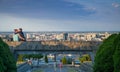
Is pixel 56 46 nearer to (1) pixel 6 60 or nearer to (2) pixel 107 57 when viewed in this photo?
(2) pixel 107 57

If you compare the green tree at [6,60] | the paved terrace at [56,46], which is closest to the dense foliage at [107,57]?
the green tree at [6,60]

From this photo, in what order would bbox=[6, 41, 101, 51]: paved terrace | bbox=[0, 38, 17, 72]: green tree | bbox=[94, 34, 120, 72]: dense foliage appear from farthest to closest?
bbox=[6, 41, 101, 51]: paved terrace → bbox=[94, 34, 120, 72]: dense foliage → bbox=[0, 38, 17, 72]: green tree

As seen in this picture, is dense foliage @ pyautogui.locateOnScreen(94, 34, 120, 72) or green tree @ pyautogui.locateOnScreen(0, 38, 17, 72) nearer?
green tree @ pyautogui.locateOnScreen(0, 38, 17, 72)

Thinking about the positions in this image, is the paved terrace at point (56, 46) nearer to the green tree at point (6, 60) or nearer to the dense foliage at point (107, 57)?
Answer: the dense foliage at point (107, 57)

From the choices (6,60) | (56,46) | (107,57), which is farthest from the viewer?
(56,46)

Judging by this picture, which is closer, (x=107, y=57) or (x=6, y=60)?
(x=6, y=60)

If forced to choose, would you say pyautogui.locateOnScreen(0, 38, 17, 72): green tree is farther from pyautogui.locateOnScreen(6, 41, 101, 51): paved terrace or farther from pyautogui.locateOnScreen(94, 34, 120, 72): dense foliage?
pyautogui.locateOnScreen(6, 41, 101, 51): paved terrace

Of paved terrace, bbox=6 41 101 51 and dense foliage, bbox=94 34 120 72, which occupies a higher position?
dense foliage, bbox=94 34 120 72

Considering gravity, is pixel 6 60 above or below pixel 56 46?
above

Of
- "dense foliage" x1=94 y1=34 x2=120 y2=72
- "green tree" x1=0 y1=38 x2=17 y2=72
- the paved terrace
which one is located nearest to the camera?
"green tree" x1=0 y1=38 x2=17 y2=72

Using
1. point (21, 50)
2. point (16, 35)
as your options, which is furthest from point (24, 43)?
point (16, 35)

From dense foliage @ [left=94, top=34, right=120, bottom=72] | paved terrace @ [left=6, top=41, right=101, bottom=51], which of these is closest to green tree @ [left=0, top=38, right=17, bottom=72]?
dense foliage @ [left=94, top=34, right=120, bottom=72]

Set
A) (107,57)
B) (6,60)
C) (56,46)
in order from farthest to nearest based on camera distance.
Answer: (56,46) < (107,57) < (6,60)

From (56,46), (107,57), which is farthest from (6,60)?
(56,46)
